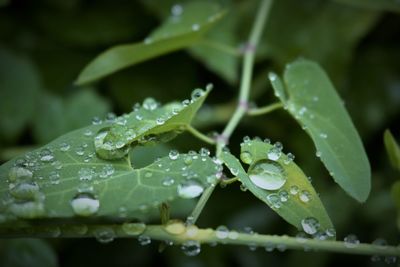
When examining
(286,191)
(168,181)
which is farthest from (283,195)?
(168,181)

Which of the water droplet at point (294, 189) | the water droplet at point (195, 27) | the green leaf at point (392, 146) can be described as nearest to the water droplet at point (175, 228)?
the water droplet at point (294, 189)

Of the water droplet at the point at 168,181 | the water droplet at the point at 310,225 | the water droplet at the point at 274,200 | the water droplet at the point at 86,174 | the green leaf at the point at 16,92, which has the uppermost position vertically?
the green leaf at the point at 16,92

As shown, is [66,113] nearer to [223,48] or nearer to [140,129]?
[223,48]

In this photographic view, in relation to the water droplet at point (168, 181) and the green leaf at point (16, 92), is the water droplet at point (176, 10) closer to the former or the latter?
the green leaf at point (16, 92)

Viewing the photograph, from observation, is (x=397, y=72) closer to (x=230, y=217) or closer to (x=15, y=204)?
(x=230, y=217)

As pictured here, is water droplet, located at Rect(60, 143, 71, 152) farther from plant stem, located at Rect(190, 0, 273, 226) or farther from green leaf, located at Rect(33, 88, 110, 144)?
green leaf, located at Rect(33, 88, 110, 144)
